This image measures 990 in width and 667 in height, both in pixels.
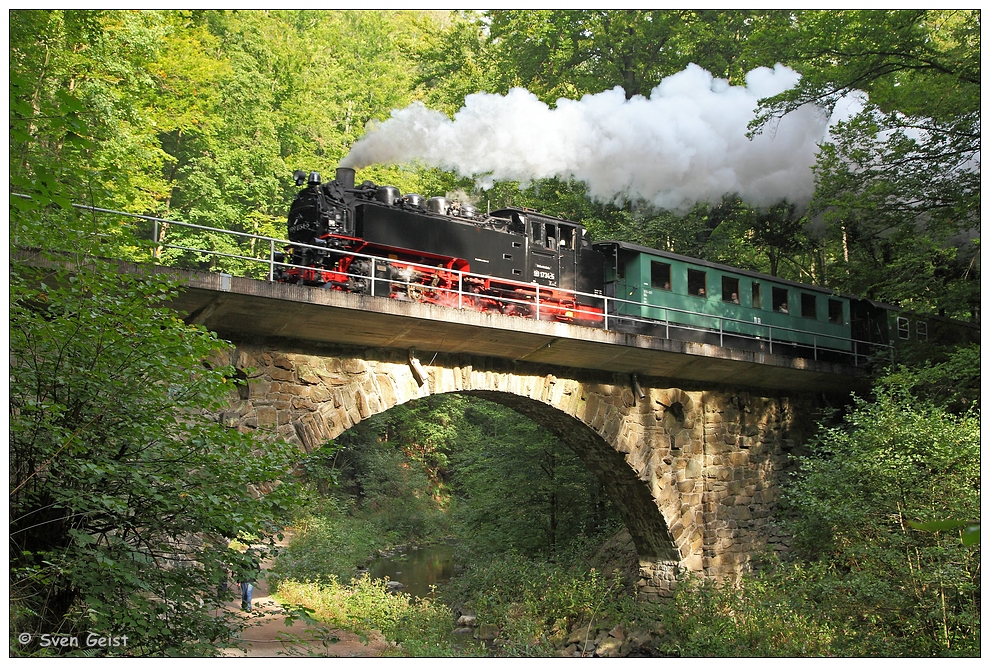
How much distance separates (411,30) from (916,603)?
21.6 m

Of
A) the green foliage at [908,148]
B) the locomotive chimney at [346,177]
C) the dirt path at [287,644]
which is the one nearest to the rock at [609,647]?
the dirt path at [287,644]

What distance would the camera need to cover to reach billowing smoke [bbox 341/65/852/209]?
55.3 ft

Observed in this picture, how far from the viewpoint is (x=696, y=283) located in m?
16.3

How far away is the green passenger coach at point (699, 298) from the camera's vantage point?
1582cm

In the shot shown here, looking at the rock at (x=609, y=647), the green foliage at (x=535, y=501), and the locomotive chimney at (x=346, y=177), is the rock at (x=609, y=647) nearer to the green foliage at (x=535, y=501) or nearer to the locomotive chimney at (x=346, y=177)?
the green foliage at (x=535, y=501)

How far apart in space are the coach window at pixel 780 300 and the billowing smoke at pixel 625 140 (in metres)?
2.47

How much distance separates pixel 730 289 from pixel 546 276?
12.1 feet

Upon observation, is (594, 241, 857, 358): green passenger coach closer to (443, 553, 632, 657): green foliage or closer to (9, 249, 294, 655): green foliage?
(443, 553, 632, 657): green foliage

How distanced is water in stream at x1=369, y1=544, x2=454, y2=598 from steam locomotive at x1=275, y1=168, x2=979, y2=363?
8640 millimetres

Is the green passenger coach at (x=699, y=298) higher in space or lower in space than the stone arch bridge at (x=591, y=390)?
higher

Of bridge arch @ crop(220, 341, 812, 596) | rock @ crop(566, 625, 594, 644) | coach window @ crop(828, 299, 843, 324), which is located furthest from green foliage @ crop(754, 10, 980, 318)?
rock @ crop(566, 625, 594, 644)

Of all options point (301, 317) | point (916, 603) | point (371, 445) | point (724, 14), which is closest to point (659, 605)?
point (916, 603)

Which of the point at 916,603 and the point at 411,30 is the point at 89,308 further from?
the point at 411,30

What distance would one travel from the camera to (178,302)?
9.39 m
